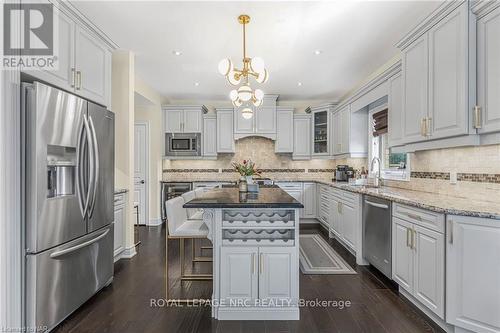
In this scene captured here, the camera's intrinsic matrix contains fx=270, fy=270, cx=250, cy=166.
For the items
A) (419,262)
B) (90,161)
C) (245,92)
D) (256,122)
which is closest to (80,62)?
(90,161)

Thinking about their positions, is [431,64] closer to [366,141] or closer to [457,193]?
[457,193]

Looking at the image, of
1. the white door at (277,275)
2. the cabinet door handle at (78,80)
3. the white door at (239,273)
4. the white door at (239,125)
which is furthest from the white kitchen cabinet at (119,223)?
the white door at (239,125)

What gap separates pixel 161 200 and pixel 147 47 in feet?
10.8

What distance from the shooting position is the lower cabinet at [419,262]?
202 cm

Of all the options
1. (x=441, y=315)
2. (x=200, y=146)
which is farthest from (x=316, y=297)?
(x=200, y=146)

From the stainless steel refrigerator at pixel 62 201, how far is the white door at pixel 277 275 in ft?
5.00

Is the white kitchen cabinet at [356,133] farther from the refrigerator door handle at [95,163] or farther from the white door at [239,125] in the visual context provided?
the refrigerator door handle at [95,163]

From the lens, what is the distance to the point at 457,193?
8.69ft

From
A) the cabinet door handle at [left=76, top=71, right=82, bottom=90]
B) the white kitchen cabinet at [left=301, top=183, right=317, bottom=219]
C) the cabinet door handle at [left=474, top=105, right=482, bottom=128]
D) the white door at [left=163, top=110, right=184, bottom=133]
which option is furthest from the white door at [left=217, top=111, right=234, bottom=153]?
the cabinet door handle at [left=474, top=105, right=482, bottom=128]

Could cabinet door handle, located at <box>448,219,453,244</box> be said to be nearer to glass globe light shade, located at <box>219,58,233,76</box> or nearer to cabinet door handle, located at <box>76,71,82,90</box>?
glass globe light shade, located at <box>219,58,233,76</box>

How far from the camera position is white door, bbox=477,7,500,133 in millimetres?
1926

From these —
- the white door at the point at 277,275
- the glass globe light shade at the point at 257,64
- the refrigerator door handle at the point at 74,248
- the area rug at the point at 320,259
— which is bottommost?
the area rug at the point at 320,259

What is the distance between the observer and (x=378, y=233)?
116 inches

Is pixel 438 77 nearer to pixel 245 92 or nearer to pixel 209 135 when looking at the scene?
pixel 245 92
